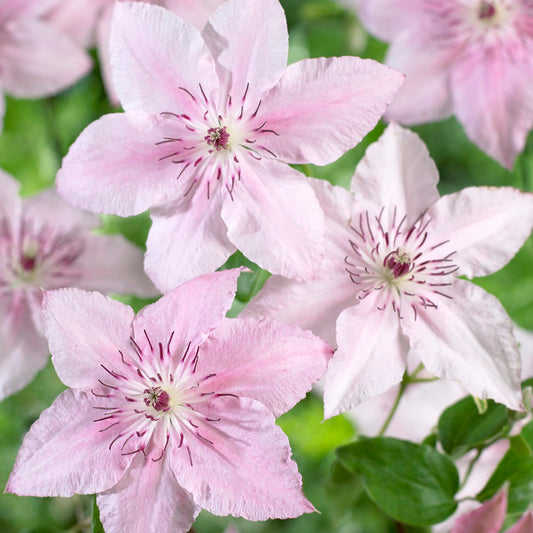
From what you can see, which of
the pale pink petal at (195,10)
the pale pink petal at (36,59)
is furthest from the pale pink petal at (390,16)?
the pale pink petal at (36,59)

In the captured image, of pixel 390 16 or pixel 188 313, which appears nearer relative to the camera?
pixel 188 313

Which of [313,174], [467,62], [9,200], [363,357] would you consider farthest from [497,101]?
[9,200]

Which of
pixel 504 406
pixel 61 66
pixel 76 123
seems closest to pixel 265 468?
pixel 504 406

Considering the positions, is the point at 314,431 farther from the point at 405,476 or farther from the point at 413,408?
the point at 405,476

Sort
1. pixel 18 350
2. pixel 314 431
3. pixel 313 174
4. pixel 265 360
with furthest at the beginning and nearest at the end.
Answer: pixel 314 431
pixel 313 174
pixel 18 350
pixel 265 360

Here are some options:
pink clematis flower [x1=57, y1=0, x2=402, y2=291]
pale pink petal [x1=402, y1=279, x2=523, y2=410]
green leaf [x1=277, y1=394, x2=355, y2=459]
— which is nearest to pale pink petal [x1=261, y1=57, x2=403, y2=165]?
pink clematis flower [x1=57, y1=0, x2=402, y2=291]

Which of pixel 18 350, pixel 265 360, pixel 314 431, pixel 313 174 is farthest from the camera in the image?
pixel 314 431

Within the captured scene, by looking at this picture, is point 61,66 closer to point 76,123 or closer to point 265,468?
point 76,123
